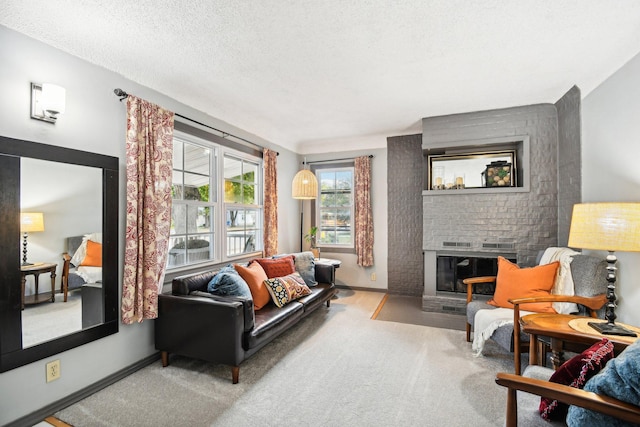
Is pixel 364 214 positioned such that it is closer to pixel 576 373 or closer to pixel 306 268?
pixel 306 268

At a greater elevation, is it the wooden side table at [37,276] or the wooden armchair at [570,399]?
the wooden side table at [37,276]

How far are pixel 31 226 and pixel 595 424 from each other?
3.19 metres

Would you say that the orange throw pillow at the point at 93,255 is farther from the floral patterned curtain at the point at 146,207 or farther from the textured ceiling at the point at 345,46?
the textured ceiling at the point at 345,46

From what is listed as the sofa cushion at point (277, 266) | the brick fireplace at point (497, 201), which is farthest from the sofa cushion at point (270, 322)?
the brick fireplace at point (497, 201)

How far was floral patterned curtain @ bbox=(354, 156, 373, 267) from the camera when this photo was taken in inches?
200

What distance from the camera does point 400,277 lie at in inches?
194

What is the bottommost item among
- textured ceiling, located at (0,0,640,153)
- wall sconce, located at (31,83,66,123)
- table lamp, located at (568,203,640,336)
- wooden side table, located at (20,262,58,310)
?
wooden side table, located at (20,262,58,310)

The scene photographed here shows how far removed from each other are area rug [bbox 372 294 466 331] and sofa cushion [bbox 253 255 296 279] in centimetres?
129

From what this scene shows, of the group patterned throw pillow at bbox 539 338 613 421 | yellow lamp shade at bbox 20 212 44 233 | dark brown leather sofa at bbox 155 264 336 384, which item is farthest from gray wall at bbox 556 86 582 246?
yellow lamp shade at bbox 20 212 44 233

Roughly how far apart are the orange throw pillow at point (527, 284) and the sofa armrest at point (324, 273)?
1976mm

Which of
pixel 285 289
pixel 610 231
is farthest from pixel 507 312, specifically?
pixel 285 289

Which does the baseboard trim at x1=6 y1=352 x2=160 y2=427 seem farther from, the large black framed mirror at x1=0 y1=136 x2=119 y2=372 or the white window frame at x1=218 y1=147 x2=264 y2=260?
the white window frame at x1=218 y1=147 x2=264 y2=260

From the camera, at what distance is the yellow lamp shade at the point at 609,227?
1.92 meters

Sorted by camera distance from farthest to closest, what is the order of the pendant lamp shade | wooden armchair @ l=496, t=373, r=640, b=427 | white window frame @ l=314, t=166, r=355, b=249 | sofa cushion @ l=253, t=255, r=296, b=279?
white window frame @ l=314, t=166, r=355, b=249
the pendant lamp shade
sofa cushion @ l=253, t=255, r=296, b=279
wooden armchair @ l=496, t=373, r=640, b=427
